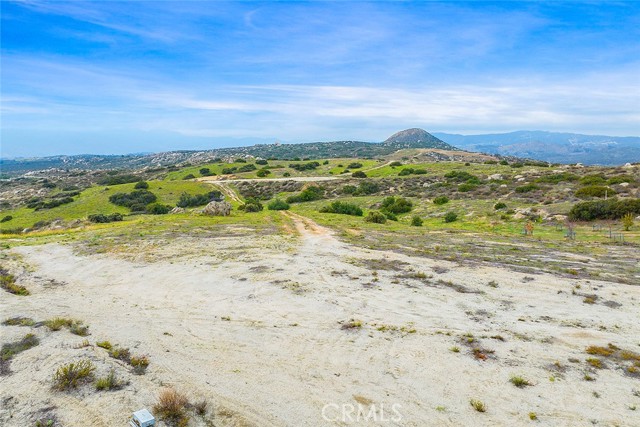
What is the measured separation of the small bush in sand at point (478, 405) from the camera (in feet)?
29.1

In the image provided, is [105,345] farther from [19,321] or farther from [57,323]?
[19,321]

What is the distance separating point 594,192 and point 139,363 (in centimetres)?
5143

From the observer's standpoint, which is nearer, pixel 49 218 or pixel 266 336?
pixel 266 336

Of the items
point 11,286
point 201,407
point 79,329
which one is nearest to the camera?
point 201,407

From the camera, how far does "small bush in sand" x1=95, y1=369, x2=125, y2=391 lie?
9391 mm

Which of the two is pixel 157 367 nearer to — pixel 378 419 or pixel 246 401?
pixel 246 401

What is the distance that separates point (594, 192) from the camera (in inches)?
1786

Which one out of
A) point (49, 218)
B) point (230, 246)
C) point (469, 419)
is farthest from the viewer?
point (49, 218)

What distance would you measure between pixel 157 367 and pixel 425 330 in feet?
27.5

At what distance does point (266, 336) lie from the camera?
12.7 metres

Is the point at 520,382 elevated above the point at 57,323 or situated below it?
below

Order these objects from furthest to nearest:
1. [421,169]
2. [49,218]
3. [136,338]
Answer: [421,169] < [49,218] < [136,338]

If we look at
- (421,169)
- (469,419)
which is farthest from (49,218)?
(421,169)

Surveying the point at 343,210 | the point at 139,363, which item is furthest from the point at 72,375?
the point at 343,210
